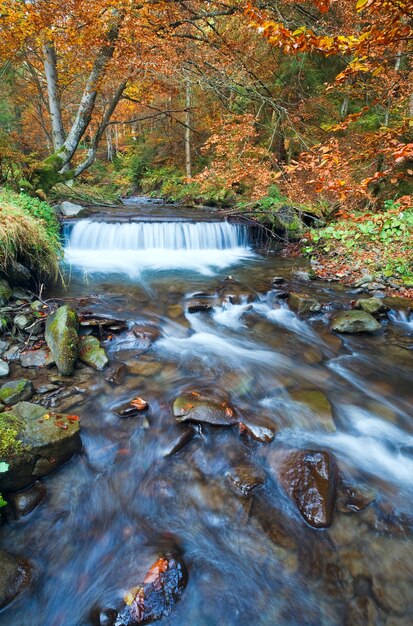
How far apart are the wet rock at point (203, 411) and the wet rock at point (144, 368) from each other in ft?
2.66

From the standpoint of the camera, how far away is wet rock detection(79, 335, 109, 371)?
419 cm

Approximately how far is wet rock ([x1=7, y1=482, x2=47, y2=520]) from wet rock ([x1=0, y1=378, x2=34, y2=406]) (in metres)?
0.97

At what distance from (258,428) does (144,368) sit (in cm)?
172

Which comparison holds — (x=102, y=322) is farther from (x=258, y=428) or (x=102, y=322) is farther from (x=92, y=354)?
(x=258, y=428)

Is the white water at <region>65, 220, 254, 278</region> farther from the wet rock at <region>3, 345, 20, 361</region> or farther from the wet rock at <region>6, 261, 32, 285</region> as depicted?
the wet rock at <region>3, 345, 20, 361</region>

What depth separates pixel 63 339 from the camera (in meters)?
4.00

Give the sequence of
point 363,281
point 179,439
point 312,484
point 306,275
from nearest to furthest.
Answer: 1. point 312,484
2. point 179,439
3. point 363,281
4. point 306,275

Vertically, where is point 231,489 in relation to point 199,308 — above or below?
below

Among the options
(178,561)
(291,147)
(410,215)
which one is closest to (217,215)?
(291,147)

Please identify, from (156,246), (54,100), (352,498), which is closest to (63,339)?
(352,498)

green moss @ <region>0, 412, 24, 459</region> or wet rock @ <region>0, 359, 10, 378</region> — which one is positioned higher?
green moss @ <region>0, 412, 24, 459</region>

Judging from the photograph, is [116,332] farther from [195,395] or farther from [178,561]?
[178,561]

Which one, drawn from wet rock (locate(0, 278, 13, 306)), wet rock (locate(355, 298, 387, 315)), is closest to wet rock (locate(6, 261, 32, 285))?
wet rock (locate(0, 278, 13, 306))

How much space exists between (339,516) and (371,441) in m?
1.21
